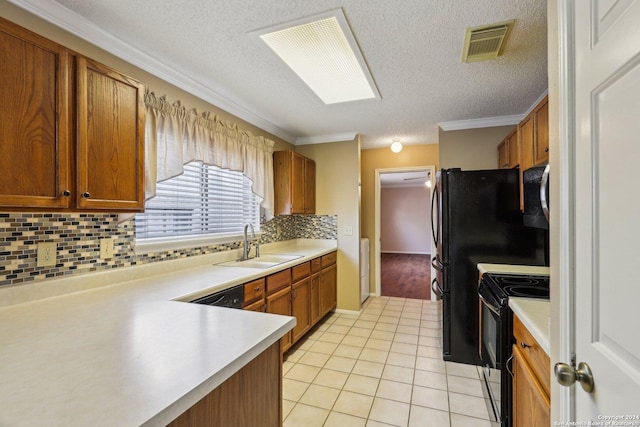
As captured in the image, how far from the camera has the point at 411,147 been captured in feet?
14.6

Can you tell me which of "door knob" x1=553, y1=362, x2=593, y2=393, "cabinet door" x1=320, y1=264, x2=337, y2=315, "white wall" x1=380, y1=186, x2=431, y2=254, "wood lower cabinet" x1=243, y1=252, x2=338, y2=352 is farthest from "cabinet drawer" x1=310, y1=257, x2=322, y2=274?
"white wall" x1=380, y1=186, x2=431, y2=254

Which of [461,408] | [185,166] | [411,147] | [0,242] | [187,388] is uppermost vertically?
[411,147]

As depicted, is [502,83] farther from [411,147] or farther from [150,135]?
[150,135]

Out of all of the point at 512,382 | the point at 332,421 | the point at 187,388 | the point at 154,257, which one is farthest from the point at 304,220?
the point at 187,388

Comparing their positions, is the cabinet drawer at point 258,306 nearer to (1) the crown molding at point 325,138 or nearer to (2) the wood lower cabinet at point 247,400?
(2) the wood lower cabinet at point 247,400

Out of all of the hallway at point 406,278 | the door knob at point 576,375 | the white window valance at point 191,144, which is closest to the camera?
the door knob at point 576,375

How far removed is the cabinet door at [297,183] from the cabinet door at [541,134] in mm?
2344

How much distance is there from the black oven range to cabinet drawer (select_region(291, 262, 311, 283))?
1549 millimetres

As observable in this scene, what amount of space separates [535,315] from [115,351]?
159cm

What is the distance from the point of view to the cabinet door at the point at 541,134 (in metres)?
2.11

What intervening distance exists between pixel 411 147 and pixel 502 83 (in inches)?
80.7

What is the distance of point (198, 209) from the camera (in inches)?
99.6

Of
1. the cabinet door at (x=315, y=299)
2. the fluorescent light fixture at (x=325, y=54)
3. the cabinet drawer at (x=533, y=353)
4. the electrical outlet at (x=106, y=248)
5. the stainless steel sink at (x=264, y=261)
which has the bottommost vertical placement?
the cabinet door at (x=315, y=299)

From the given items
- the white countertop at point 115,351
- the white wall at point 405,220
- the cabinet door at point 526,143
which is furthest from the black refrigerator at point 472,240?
the white wall at point 405,220
